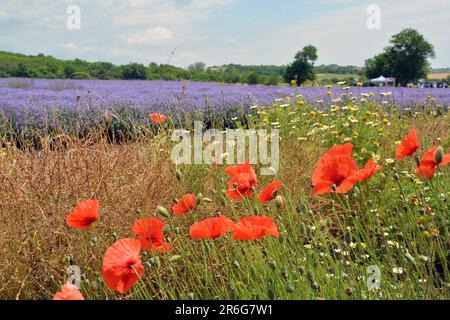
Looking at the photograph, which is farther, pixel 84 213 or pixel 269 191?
pixel 269 191

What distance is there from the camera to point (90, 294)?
228 centimetres

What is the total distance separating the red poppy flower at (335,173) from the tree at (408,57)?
41601mm

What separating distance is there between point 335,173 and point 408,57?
141ft

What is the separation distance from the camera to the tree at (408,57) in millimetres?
40688

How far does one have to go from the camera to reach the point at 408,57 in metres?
41.2

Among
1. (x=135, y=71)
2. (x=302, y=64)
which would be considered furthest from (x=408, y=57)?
(x=135, y=71)

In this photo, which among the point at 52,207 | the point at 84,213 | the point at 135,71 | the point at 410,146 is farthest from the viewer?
the point at 135,71

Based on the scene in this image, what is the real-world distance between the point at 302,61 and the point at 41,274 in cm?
4058

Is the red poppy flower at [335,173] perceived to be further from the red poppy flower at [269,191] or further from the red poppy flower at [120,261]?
the red poppy flower at [120,261]

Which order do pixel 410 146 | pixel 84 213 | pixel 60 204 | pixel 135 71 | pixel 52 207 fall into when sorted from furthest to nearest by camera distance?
pixel 135 71 → pixel 60 204 → pixel 52 207 → pixel 410 146 → pixel 84 213

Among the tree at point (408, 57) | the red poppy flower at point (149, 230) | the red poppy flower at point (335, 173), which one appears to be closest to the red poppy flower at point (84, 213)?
the red poppy flower at point (149, 230)

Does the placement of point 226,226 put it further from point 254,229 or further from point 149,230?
point 149,230

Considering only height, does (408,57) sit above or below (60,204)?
above
